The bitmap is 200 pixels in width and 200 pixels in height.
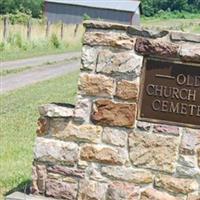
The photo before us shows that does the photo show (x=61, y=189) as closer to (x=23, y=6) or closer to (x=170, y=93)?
(x=170, y=93)

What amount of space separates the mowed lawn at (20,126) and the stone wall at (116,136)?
1026 mm

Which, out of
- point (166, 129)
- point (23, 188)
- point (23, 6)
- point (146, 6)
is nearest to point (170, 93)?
point (166, 129)

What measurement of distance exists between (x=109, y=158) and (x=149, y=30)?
1134 millimetres

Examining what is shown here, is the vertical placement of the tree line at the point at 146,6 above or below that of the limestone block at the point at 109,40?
below

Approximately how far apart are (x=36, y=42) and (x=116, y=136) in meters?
27.1

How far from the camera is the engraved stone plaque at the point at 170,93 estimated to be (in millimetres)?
6051

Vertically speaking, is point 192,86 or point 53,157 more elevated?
point 192,86

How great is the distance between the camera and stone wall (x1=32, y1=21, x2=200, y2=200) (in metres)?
6.02

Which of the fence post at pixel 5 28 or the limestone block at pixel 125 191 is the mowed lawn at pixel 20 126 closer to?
the limestone block at pixel 125 191

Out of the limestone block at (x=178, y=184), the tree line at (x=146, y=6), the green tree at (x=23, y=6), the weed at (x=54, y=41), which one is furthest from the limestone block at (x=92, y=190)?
the green tree at (x=23, y=6)

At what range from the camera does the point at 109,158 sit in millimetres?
6160

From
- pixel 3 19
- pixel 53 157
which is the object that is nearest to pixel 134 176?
pixel 53 157

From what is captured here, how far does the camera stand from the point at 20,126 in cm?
1073

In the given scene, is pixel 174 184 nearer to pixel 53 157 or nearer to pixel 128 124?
pixel 128 124
